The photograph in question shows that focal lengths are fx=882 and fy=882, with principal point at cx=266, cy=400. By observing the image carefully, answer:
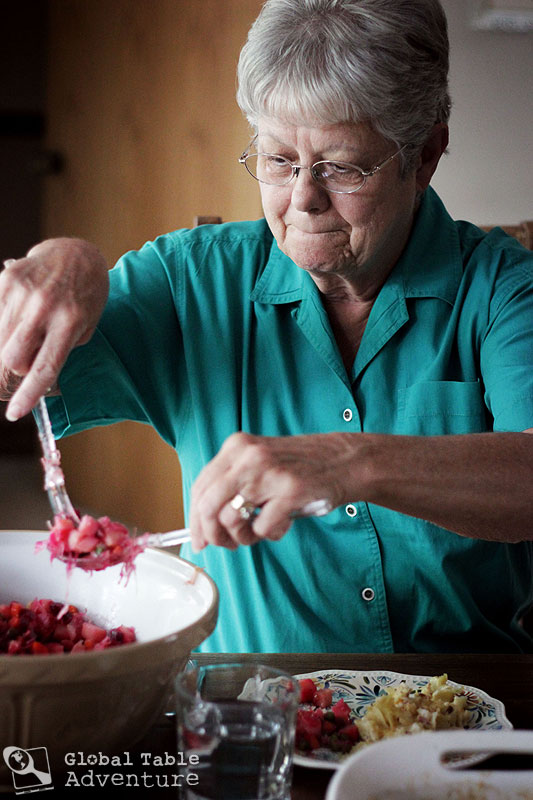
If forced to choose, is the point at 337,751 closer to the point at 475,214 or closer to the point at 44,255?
the point at 44,255

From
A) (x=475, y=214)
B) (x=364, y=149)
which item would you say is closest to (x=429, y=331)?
(x=364, y=149)

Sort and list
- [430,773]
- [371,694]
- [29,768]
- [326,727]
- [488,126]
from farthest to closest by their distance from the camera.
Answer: [488,126] → [371,694] → [326,727] → [29,768] → [430,773]

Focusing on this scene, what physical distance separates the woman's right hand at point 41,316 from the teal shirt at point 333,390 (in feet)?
0.71

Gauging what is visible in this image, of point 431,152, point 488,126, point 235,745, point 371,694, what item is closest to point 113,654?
point 235,745

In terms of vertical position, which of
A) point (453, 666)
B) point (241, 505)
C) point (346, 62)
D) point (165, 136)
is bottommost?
point (453, 666)

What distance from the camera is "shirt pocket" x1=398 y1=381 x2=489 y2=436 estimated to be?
57.3 inches

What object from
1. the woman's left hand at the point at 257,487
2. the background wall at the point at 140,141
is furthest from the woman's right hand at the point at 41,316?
the background wall at the point at 140,141

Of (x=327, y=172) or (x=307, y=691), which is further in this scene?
(x=327, y=172)

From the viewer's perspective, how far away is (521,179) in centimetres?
330

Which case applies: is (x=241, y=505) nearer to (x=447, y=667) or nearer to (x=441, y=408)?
(x=447, y=667)

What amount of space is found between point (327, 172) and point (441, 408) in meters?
0.43

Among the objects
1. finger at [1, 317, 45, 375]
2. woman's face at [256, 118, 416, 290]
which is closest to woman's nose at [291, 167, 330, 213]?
woman's face at [256, 118, 416, 290]

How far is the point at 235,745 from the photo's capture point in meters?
0.78

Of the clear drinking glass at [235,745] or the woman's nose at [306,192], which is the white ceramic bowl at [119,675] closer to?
the clear drinking glass at [235,745]
